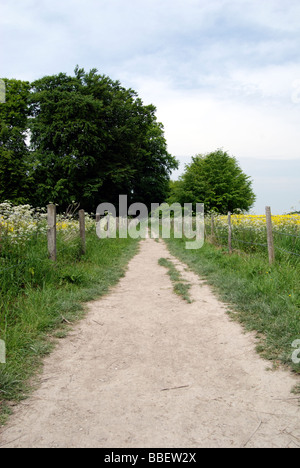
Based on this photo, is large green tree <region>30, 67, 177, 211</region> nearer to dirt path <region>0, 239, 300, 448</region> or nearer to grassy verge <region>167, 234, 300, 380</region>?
grassy verge <region>167, 234, 300, 380</region>

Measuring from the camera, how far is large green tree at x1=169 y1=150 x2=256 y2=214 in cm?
2231

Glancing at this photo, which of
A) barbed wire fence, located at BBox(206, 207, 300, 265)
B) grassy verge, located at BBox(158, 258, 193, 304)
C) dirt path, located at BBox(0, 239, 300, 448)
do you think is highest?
barbed wire fence, located at BBox(206, 207, 300, 265)

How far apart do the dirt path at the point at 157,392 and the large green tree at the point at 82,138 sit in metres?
21.7

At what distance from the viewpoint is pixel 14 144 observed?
26.7 meters

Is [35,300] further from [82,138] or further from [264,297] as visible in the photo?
[82,138]

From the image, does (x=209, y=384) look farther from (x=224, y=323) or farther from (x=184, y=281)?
(x=184, y=281)

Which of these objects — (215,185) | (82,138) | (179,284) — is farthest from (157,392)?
(82,138)

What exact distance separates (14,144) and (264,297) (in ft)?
87.3

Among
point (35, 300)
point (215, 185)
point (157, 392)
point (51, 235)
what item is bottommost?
point (157, 392)

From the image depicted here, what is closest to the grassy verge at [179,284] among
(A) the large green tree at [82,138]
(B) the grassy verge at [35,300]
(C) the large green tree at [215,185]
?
(B) the grassy verge at [35,300]

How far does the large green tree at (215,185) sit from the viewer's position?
22.3 metres

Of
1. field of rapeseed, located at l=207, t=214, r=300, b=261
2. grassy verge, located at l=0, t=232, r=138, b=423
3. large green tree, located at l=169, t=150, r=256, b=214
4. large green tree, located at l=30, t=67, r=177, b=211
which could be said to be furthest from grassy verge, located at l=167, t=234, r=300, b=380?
large green tree, located at l=30, t=67, r=177, b=211

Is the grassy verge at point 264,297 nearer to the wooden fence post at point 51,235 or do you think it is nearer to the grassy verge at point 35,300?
the grassy verge at point 35,300

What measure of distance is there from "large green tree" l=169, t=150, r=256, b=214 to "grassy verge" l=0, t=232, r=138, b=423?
15012mm
